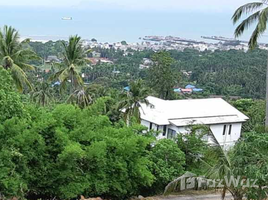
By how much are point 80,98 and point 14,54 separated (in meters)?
5.12

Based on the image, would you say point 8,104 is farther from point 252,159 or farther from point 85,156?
point 252,159

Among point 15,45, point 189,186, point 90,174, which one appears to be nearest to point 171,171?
point 189,186

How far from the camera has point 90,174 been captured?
12.4 metres

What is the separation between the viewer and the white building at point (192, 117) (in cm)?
2470

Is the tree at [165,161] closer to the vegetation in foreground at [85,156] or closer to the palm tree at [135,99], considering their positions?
the vegetation in foreground at [85,156]

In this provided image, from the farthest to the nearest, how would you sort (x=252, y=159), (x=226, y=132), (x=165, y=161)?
1. (x=226, y=132)
2. (x=165, y=161)
3. (x=252, y=159)

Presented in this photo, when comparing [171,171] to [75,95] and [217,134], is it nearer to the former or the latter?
[75,95]

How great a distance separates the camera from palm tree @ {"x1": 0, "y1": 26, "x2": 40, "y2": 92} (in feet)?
56.3

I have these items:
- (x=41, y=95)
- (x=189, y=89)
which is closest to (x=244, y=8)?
(x=41, y=95)

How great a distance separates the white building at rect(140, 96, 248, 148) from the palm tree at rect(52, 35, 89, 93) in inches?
209

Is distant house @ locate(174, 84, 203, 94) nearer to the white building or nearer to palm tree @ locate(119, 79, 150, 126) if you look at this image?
the white building

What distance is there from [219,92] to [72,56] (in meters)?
44.1

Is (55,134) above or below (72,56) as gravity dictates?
below

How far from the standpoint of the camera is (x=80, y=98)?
21.9 m
